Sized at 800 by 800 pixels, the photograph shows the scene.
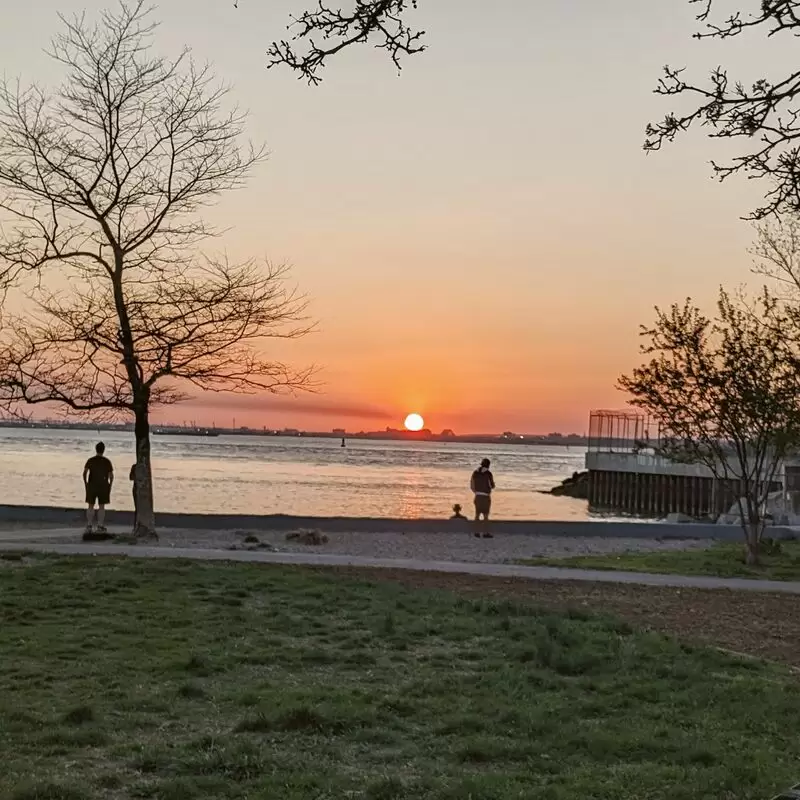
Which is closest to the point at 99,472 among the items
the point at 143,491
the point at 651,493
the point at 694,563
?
the point at 143,491

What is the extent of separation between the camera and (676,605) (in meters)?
13.1

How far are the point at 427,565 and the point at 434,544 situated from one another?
4.89 m

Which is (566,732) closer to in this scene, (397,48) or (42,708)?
(42,708)

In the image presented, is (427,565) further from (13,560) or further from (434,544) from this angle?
(13,560)

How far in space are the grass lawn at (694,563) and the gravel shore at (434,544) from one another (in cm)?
102

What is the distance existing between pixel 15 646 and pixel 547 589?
7119mm

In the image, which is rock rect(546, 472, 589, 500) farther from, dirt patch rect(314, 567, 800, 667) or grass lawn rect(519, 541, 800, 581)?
dirt patch rect(314, 567, 800, 667)

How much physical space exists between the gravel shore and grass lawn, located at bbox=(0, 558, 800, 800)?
736cm

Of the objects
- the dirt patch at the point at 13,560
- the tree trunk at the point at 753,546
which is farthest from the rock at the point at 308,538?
the tree trunk at the point at 753,546

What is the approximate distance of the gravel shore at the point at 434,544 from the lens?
62.6 ft

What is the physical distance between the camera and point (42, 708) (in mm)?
6828

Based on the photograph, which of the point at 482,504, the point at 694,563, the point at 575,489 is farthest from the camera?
the point at 575,489

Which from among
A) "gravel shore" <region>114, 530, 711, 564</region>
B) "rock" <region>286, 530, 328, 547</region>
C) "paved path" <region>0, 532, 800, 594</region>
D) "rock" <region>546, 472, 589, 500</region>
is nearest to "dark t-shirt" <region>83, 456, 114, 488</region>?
"gravel shore" <region>114, 530, 711, 564</region>

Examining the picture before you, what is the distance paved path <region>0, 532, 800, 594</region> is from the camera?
1534 centimetres
